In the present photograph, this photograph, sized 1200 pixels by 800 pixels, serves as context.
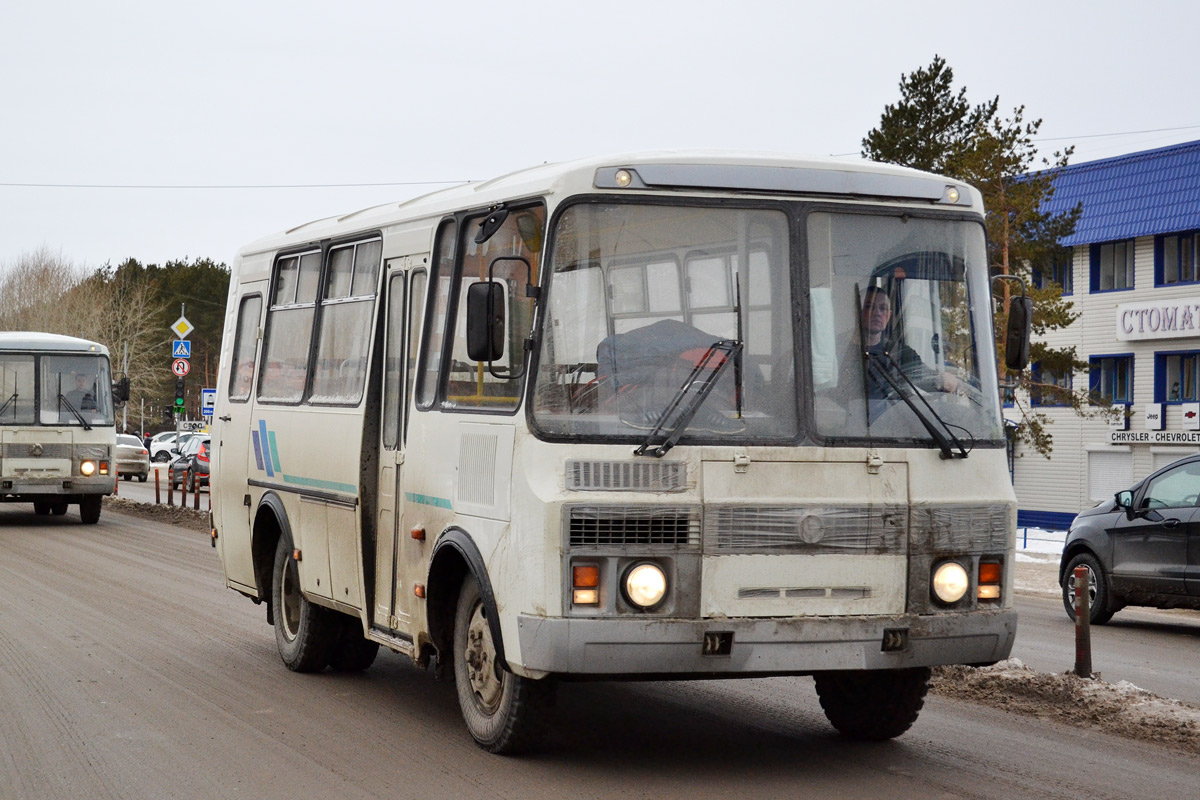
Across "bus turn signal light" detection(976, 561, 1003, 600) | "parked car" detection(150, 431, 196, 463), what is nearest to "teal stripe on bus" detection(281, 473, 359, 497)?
"bus turn signal light" detection(976, 561, 1003, 600)

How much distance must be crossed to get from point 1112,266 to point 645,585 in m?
41.5

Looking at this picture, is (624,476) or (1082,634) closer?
(624,476)

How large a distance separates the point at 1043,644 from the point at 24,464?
A: 17644mm

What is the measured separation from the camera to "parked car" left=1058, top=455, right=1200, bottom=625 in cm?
1382

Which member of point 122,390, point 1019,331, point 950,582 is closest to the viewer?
point 950,582

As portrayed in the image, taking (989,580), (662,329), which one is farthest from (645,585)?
(989,580)

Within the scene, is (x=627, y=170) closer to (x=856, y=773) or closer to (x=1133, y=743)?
(x=856, y=773)

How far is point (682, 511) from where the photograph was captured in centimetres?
682

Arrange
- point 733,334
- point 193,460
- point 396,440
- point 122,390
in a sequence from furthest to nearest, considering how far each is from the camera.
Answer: point 193,460 → point 122,390 → point 396,440 → point 733,334

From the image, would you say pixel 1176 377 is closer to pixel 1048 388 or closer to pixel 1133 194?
pixel 1133 194

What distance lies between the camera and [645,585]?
677cm

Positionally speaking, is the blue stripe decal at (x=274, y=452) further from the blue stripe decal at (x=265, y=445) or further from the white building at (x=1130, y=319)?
the white building at (x=1130, y=319)

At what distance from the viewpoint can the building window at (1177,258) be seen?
42.8 metres

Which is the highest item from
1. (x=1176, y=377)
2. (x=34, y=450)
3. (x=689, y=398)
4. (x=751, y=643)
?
(x=1176, y=377)
